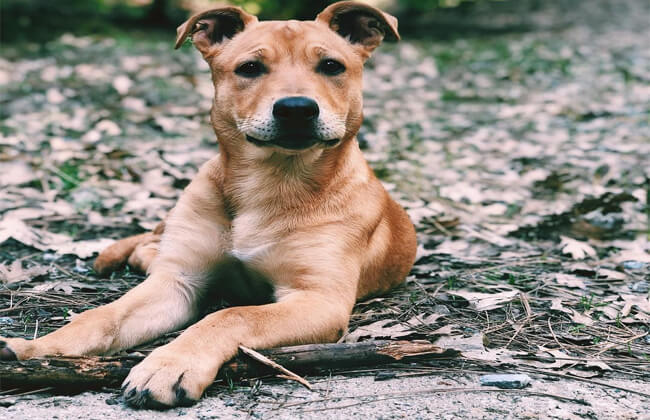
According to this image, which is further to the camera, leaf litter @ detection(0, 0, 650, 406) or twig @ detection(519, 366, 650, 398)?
leaf litter @ detection(0, 0, 650, 406)

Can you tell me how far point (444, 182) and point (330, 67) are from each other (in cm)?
340

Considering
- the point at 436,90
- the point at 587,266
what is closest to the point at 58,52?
the point at 436,90

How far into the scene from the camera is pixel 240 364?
3.09 meters

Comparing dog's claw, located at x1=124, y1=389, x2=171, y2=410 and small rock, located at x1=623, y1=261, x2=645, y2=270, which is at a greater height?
dog's claw, located at x1=124, y1=389, x2=171, y2=410

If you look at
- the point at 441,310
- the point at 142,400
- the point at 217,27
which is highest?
the point at 217,27

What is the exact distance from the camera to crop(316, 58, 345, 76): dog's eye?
4.00m

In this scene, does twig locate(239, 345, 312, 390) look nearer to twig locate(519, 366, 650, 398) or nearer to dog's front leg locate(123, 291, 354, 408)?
dog's front leg locate(123, 291, 354, 408)

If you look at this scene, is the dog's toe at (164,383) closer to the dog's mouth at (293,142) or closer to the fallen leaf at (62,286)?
the dog's mouth at (293,142)

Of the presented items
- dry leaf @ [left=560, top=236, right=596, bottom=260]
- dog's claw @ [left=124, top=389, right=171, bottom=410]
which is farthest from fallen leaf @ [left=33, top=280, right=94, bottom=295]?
dry leaf @ [left=560, top=236, right=596, bottom=260]

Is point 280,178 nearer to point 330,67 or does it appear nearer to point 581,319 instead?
point 330,67

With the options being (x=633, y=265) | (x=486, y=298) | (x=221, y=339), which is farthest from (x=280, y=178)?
(x=633, y=265)

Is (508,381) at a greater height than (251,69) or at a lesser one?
lesser

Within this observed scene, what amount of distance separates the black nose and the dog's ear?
1.03m

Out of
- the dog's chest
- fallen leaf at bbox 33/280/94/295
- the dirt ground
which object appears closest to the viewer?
the dirt ground
